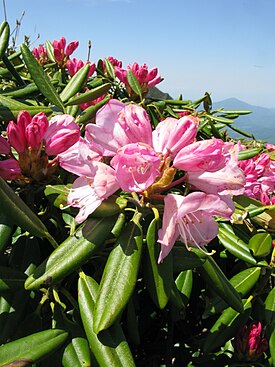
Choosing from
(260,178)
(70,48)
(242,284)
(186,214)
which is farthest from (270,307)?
(70,48)

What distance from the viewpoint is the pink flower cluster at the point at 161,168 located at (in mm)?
846

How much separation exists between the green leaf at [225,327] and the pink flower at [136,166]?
65 cm

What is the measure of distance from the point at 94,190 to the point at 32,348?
1.03 feet

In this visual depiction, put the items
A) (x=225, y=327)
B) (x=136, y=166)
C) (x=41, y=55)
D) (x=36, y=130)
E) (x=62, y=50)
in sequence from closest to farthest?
(x=136, y=166)
(x=36, y=130)
(x=225, y=327)
(x=62, y=50)
(x=41, y=55)

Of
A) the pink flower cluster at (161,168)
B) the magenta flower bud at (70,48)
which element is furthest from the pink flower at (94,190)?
the magenta flower bud at (70,48)

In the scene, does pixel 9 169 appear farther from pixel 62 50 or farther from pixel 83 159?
pixel 62 50

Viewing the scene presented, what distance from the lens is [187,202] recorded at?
83 centimetres

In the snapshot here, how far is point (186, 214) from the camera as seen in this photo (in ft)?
2.84

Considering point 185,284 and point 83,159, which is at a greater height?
point 83,159

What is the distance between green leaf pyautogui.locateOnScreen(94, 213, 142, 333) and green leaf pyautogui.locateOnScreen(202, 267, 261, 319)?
1.67 feet

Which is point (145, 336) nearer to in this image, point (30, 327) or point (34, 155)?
point (30, 327)

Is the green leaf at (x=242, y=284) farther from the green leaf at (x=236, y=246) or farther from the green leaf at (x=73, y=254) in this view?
the green leaf at (x=73, y=254)

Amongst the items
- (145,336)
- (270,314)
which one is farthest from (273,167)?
(145,336)

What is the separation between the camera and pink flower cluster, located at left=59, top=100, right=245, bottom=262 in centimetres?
85
